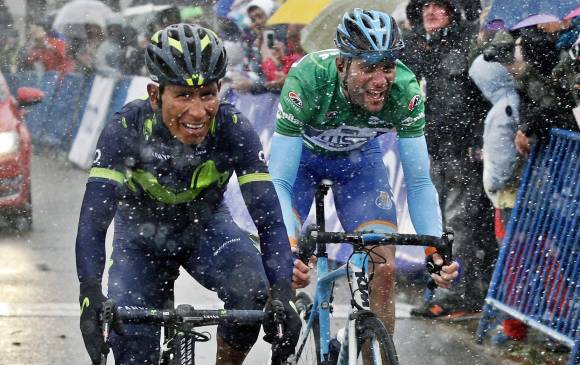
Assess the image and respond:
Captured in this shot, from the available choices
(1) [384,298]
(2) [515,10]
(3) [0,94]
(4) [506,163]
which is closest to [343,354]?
(1) [384,298]

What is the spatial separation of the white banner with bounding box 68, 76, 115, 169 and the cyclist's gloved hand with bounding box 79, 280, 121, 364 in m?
11.3

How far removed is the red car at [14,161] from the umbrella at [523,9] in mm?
4769

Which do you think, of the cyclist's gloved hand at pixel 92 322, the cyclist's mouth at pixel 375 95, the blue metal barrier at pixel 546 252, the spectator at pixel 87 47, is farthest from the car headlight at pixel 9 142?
the cyclist's gloved hand at pixel 92 322

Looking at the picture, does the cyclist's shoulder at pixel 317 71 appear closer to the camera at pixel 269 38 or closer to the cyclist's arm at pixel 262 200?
the cyclist's arm at pixel 262 200

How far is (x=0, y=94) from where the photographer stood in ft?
38.0

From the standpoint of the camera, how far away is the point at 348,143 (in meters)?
6.38

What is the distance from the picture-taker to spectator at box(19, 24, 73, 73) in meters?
17.3

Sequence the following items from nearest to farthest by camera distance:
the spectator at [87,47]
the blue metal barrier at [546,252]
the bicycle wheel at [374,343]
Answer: the bicycle wheel at [374,343], the blue metal barrier at [546,252], the spectator at [87,47]

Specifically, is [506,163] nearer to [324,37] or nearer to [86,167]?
[324,37]

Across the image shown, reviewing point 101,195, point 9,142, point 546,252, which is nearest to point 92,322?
point 101,195

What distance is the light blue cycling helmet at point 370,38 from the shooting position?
18.6 feet

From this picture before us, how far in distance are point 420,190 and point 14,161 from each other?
619cm

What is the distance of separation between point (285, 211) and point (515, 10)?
3.46m

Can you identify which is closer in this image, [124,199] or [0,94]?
[124,199]
